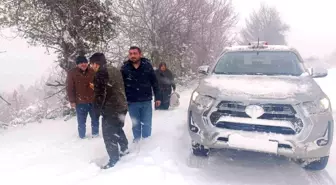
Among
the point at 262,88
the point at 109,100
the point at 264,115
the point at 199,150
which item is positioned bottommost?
the point at 199,150

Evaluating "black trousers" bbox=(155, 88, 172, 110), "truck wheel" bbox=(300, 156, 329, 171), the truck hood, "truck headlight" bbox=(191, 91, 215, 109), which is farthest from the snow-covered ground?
"black trousers" bbox=(155, 88, 172, 110)

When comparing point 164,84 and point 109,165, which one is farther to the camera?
point 164,84

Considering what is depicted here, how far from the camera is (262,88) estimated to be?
12.3 ft

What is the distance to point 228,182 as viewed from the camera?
11.7 feet

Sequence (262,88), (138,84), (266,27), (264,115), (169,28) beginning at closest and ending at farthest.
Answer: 1. (264,115)
2. (262,88)
3. (138,84)
4. (169,28)
5. (266,27)

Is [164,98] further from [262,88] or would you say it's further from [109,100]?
[262,88]

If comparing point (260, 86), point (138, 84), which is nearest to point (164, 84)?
point (138, 84)

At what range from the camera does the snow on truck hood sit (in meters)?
3.57

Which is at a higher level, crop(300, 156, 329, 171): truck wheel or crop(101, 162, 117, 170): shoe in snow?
crop(300, 156, 329, 171): truck wheel

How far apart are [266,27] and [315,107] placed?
1311 inches

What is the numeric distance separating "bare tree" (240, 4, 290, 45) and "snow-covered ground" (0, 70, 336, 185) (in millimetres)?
31133

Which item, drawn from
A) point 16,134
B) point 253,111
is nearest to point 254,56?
point 253,111

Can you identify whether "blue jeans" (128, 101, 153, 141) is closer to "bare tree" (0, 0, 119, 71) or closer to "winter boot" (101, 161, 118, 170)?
"winter boot" (101, 161, 118, 170)

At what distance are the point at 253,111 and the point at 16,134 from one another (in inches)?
230
